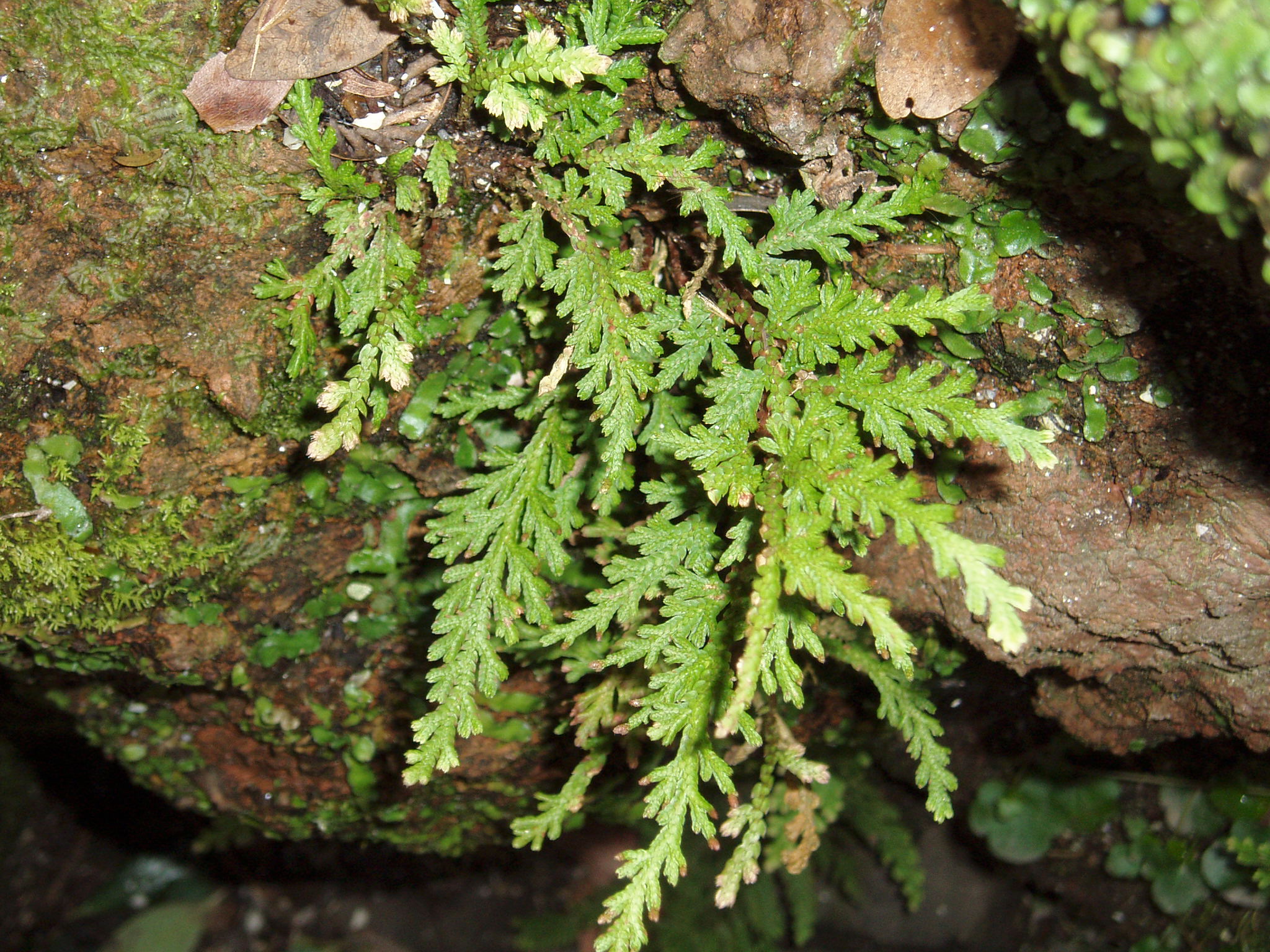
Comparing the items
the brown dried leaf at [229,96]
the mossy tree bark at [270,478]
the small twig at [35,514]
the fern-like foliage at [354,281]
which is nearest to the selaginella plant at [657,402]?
the fern-like foliage at [354,281]

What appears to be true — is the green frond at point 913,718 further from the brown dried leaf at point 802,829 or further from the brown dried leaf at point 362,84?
the brown dried leaf at point 362,84

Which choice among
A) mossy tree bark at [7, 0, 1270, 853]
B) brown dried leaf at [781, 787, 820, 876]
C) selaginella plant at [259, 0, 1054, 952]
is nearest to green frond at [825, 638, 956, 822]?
selaginella plant at [259, 0, 1054, 952]

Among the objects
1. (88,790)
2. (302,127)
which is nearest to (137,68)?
(302,127)

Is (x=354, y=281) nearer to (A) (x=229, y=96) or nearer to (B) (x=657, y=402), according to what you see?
(A) (x=229, y=96)

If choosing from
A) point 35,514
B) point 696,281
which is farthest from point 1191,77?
point 35,514

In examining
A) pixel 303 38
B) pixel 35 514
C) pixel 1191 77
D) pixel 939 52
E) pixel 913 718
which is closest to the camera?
pixel 1191 77

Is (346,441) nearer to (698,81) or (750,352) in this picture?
(750,352)
